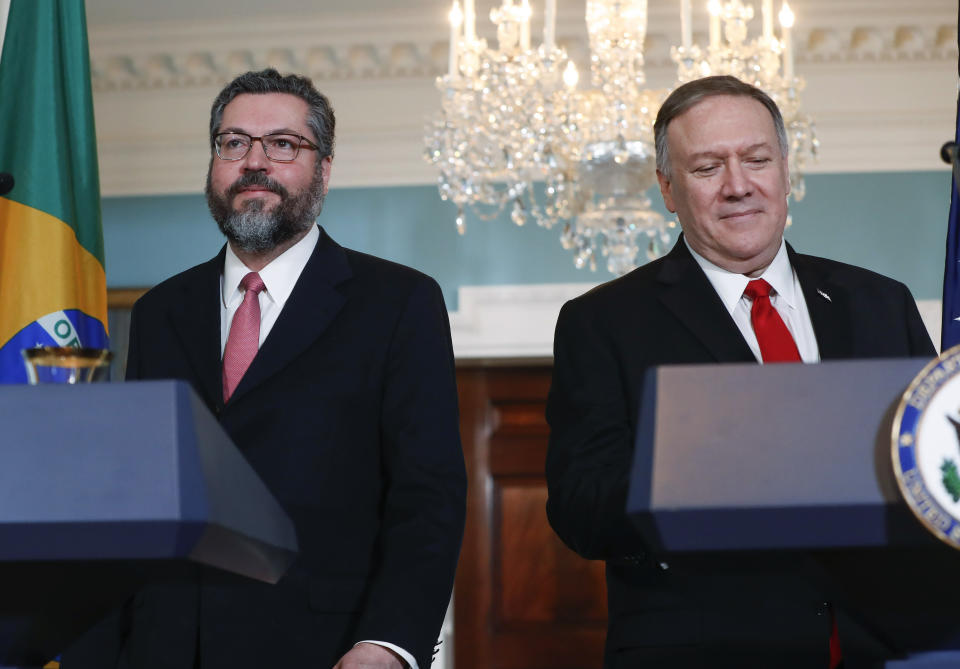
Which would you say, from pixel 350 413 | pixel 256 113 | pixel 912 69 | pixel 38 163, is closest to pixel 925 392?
pixel 350 413

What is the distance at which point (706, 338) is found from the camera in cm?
162

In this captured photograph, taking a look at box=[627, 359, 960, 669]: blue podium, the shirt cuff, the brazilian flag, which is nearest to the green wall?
the brazilian flag

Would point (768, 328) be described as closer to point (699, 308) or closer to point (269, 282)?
point (699, 308)

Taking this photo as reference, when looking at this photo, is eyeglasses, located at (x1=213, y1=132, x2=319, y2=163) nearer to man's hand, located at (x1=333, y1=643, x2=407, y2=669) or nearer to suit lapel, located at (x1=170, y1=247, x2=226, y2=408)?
suit lapel, located at (x1=170, y1=247, x2=226, y2=408)

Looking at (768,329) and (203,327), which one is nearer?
(768,329)

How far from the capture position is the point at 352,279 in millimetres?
1906

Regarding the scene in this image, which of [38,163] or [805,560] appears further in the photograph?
[38,163]

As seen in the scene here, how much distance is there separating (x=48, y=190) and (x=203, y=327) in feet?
3.52

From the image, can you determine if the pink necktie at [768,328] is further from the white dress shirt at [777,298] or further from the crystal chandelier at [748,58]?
the crystal chandelier at [748,58]

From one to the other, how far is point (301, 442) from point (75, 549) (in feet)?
2.42

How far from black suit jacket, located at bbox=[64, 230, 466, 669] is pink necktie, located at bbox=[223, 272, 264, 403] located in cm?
2

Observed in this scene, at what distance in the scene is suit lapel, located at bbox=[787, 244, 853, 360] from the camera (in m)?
1.64

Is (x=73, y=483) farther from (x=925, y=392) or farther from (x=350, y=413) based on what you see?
(x=350, y=413)

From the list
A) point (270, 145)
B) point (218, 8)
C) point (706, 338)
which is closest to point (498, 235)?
point (218, 8)
